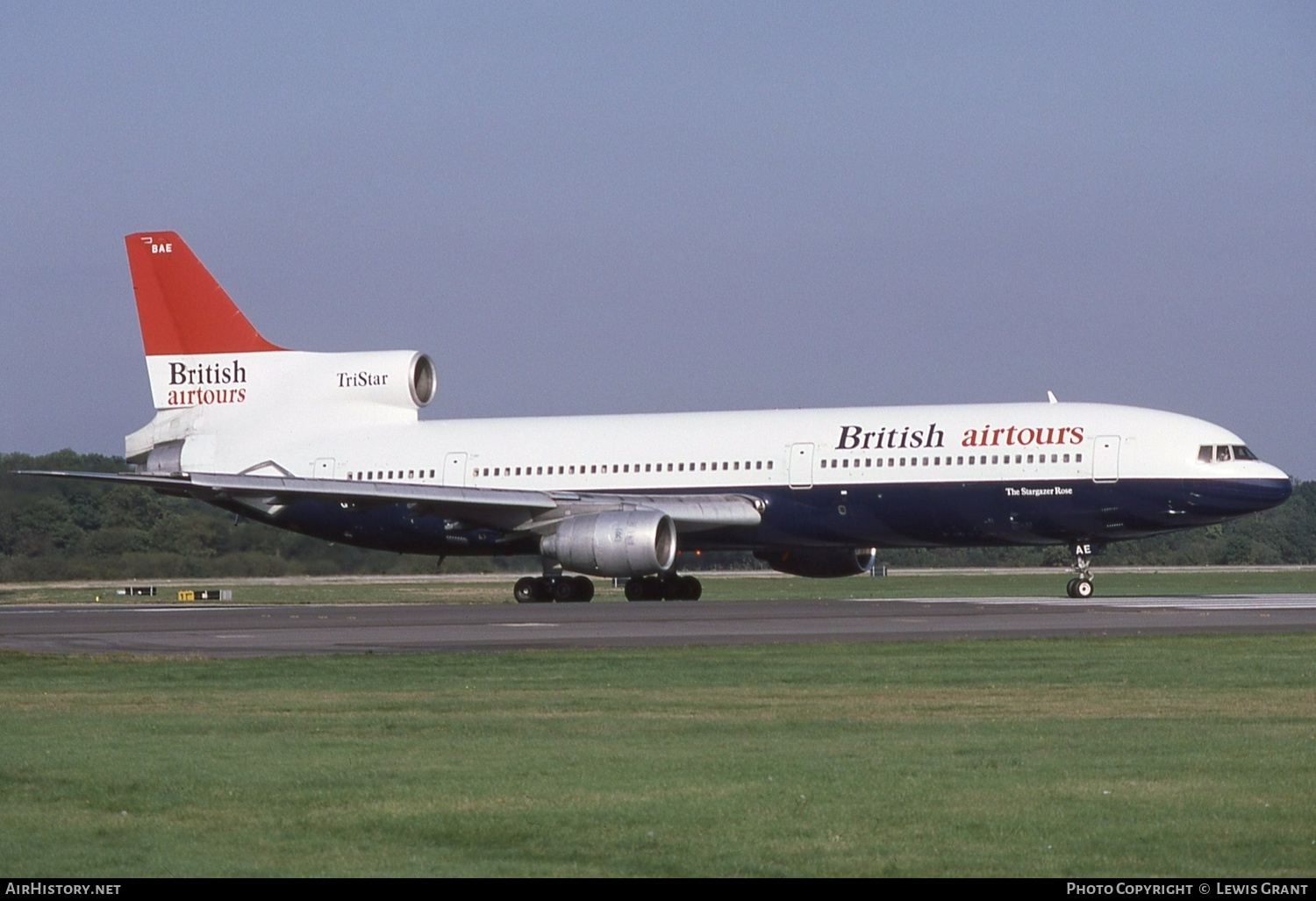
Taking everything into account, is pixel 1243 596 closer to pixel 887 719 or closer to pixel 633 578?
pixel 633 578

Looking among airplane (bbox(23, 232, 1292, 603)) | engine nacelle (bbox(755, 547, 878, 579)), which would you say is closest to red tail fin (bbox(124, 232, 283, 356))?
airplane (bbox(23, 232, 1292, 603))

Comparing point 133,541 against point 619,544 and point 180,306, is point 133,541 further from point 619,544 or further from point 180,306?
point 619,544

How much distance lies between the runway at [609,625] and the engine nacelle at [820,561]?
22.8 ft

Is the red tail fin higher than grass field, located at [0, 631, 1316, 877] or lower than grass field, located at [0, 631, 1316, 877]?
higher

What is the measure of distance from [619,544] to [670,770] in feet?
86.4

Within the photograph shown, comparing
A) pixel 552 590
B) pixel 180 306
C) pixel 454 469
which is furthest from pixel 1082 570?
pixel 180 306

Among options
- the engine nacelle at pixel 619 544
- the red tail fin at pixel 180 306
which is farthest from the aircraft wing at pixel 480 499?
the red tail fin at pixel 180 306

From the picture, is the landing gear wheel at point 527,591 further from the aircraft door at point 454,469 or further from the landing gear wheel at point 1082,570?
the landing gear wheel at point 1082,570

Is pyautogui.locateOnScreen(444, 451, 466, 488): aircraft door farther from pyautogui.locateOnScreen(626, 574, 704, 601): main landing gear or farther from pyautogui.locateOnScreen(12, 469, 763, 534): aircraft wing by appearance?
pyautogui.locateOnScreen(626, 574, 704, 601): main landing gear

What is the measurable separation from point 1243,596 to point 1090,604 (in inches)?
267

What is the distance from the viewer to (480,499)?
40.1 metres

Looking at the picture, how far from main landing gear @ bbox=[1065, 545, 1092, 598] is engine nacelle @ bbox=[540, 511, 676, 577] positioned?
844 centimetres

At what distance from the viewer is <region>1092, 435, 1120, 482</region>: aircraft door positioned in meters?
37.7

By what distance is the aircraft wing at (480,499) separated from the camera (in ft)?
132
